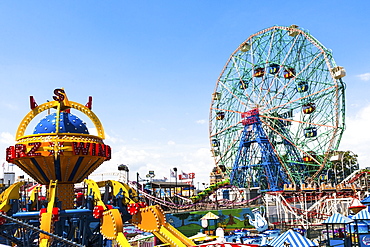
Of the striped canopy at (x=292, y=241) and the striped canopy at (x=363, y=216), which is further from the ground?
the striped canopy at (x=363, y=216)

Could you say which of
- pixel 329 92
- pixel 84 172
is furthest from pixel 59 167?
pixel 329 92

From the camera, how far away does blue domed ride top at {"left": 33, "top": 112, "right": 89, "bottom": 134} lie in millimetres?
13836

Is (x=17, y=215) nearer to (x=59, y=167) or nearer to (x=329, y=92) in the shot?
(x=59, y=167)

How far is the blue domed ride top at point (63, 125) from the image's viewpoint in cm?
1384

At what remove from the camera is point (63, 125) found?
45.6 ft

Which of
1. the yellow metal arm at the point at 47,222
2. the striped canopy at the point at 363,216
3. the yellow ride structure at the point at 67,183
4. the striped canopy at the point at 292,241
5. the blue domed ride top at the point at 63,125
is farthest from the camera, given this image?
the striped canopy at the point at 363,216

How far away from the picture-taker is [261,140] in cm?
4666

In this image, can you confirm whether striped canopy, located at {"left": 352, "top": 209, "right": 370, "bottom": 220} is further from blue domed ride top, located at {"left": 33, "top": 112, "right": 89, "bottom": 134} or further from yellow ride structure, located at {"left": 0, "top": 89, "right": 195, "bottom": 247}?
blue domed ride top, located at {"left": 33, "top": 112, "right": 89, "bottom": 134}

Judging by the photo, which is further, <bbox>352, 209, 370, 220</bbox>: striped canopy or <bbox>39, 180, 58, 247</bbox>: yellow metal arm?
<bbox>352, 209, 370, 220</bbox>: striped canopy

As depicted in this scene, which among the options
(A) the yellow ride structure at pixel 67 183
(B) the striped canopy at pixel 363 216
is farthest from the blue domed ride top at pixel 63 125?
(B) the striped canopy at pixel 363 216

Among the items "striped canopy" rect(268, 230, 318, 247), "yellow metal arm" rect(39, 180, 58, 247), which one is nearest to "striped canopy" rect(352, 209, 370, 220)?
"striped canopy" rect(268, 230, 318, 247)

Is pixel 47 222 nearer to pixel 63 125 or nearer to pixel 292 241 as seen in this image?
pixel 63 125

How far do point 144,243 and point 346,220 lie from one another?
32.3 feet

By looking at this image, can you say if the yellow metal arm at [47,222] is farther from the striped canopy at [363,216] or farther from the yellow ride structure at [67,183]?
the striped canopy at [363,216]
